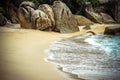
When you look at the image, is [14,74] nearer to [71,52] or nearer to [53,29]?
[71,52]

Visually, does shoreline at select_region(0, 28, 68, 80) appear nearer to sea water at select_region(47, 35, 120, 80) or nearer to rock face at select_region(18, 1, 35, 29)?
sea water at select_region(47, 35, 120, 80)

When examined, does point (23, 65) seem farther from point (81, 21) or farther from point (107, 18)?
point (81, 21)

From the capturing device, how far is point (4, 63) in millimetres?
1930

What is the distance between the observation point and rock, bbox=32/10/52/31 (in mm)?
4508

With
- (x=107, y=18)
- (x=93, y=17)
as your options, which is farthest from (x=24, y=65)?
(x=93, y=17)

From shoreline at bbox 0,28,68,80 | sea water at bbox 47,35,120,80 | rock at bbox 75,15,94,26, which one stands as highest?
shoreline at bbox 0,28,68,80

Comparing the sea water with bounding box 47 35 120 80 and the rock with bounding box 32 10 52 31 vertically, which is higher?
the sea water with bounding box 47 35 120 80

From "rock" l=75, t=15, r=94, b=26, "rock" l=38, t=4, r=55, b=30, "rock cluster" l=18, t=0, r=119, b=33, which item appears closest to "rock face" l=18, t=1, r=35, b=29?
"rock cluster" l=18, t=0, r=119, b=33

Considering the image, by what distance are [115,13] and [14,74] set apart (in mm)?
2501

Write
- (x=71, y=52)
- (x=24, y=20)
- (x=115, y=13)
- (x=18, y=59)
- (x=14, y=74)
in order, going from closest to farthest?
1. (x=14, y=74)
2. (x=18, y=59)
3. (x=71, y=52)
4. (x=115, y=13)
5. (x=24, y=20)

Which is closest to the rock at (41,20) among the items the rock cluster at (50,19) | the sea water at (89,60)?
the rock cluster at (50,19)

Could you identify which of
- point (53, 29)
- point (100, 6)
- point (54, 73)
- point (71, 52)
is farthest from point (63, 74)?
point (53, 29)

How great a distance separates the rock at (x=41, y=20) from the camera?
14.8 ft

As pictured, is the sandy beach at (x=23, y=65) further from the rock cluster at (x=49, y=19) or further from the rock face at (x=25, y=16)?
the rock cluster at (x=49, y=19)
